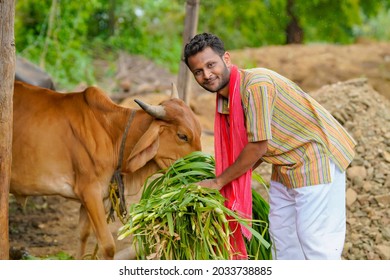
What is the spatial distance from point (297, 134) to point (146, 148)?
1489 mm

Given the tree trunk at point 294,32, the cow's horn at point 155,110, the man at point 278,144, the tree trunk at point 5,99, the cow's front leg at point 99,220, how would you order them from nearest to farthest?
the man at point 278,144 < the tree trunk at point 5,99 < the cow's horn at point 155,110 < the cow's front leg at point 99,220 < the tree trunk at point 294,32

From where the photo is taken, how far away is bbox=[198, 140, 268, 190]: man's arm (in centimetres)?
386

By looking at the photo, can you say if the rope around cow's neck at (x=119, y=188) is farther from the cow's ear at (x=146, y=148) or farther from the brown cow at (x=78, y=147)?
the cow's ear at (x=146, y=148)

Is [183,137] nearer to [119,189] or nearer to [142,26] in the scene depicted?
[119,189]

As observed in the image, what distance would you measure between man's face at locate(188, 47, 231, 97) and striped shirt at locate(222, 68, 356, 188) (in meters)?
0.10

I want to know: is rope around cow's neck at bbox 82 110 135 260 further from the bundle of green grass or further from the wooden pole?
the wooden pole

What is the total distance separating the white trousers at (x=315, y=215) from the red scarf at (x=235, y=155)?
0.76 feet

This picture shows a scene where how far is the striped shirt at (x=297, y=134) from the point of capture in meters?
3.88

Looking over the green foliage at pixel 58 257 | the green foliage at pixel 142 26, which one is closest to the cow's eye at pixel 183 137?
the green foliage at pixel 58 257

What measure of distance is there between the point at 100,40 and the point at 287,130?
11623mm

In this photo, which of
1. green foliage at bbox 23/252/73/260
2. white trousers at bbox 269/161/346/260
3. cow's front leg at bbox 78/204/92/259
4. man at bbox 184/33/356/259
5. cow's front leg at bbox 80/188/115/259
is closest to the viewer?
man at bbox 184/33/356/259

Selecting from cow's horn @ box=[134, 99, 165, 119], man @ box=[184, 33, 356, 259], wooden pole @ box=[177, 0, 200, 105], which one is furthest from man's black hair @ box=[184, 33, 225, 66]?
wooden pole @ box=[177, 0, 200, 105]

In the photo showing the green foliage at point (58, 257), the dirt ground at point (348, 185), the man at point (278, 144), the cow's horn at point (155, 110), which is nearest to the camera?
the man at point (278, 144)

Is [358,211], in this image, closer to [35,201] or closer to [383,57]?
[35,201]
